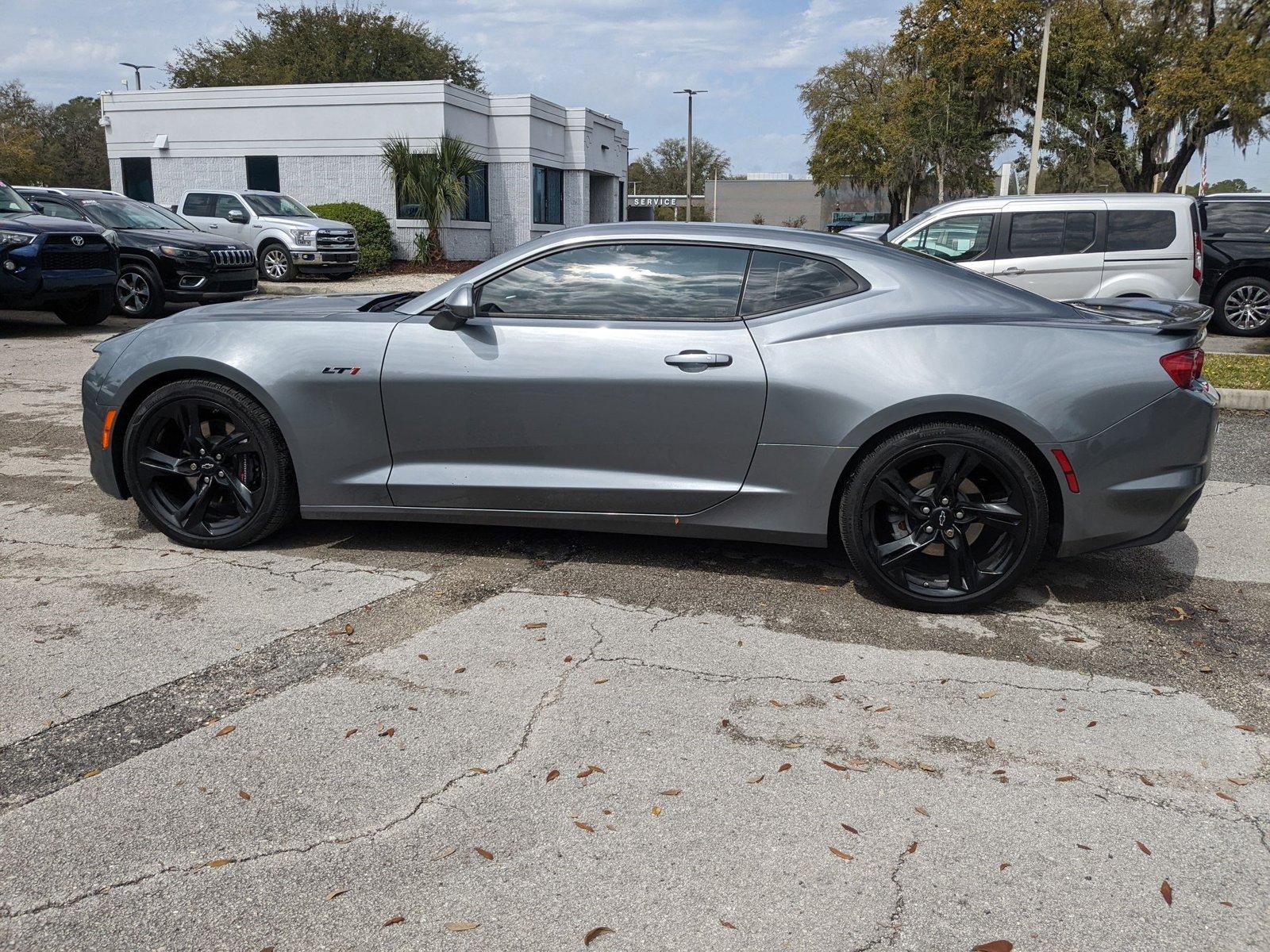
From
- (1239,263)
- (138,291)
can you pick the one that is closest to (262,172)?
(138,291)

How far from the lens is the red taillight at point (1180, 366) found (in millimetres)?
4176

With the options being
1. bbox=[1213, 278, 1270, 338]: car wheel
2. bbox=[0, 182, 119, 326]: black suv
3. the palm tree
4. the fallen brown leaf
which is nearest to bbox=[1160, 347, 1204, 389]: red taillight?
the fallen brown leaf

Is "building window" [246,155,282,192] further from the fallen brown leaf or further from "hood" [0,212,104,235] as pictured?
the fallen brown leaf

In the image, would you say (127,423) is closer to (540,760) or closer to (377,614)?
(377,614)

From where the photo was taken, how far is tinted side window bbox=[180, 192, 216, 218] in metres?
22.0

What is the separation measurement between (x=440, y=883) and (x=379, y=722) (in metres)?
0.89

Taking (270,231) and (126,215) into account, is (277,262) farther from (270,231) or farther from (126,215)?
(126,215)

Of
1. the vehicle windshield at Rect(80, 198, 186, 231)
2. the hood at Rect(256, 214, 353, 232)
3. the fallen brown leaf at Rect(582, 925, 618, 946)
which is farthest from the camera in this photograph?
the hood at Rect(256, 214, 353, 232)

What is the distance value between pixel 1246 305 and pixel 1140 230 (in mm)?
3734

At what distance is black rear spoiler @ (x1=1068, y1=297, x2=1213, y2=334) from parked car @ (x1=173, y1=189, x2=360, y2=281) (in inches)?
756

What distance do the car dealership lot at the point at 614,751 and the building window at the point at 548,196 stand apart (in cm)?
2928

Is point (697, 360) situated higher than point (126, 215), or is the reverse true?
point (126, 215)

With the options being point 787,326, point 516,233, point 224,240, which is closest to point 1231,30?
point 516,233

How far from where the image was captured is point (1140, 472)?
4207 millimetres
